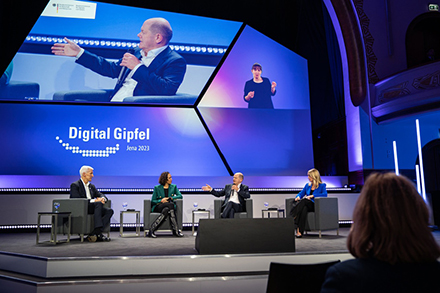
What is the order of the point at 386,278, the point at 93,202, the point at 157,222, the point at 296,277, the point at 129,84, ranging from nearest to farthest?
the point at 386,278, the point at 296,277, the point at 93,202, the point at 157,222, the point at 129,84

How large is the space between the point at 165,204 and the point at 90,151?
89.6 inches

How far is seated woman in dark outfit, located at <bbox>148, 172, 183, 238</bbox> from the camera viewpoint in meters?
5.30

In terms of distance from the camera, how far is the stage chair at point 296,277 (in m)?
1.71

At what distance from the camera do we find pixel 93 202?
4.88m

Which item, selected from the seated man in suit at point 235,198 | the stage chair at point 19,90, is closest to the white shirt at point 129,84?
the stage chair at point 19,90

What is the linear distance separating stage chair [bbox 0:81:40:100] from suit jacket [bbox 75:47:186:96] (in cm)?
93

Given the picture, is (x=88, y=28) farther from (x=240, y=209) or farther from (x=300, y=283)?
(x=300, y=283)

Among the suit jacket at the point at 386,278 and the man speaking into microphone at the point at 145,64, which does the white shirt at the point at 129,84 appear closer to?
the man speaking into microphone at the point at 145,64

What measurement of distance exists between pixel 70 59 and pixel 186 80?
2.19 meters

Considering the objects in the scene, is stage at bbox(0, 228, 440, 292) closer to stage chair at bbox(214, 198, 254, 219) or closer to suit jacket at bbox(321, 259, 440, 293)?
stage chair at bbox(214, 198, 254, 219)

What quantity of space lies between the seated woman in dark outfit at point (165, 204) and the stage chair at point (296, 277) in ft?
12.1

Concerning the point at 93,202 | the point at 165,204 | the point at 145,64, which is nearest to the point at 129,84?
the point at 145,64

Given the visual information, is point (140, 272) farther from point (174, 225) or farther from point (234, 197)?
point (234, 197)

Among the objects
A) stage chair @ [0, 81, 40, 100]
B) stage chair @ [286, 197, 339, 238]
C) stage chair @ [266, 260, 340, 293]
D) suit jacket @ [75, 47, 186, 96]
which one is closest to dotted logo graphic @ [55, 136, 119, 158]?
stage chair @ [0, 81, 40, 100]
